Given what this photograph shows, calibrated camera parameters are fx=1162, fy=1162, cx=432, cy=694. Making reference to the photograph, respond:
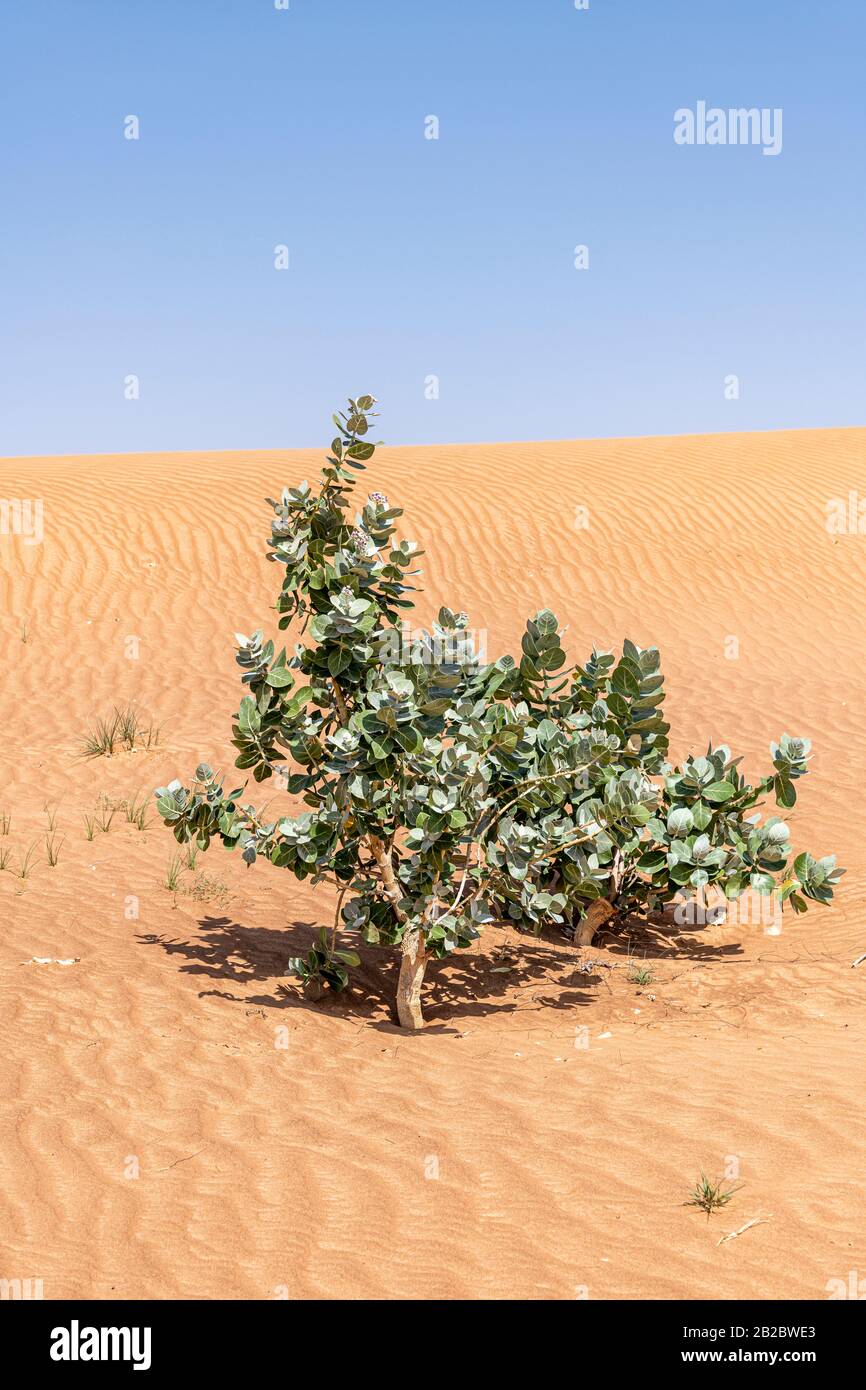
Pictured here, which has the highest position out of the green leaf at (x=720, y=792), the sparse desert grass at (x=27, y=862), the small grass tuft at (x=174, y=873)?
the green leaf at (x=720, y=792)

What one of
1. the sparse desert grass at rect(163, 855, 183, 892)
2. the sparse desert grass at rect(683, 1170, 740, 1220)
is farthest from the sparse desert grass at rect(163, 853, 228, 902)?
the sparse desert grass at rect(683, 1170, 740, 1220)

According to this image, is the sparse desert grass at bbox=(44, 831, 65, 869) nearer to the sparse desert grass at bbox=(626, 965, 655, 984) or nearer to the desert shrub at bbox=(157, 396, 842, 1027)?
the desert shrub at bbox=(157, 396, 842, 1027)

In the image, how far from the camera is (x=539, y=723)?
602 centimetres

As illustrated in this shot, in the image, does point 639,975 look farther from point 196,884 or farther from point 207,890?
point 196,884

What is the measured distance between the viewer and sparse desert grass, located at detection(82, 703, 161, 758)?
10.7m

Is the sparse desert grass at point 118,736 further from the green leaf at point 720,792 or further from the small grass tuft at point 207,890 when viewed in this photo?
the green leaf at point 720,792

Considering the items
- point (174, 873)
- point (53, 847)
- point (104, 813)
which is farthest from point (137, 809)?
point (174, 873)

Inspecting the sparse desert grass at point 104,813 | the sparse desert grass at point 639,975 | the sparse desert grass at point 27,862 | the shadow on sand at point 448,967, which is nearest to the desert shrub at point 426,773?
the shadow on sand at point 448,967

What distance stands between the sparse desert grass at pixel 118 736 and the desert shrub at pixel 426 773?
537cm

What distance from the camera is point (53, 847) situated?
8.09 metres

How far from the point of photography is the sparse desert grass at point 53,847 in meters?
7.63
